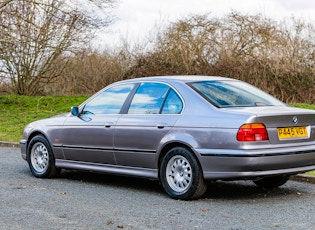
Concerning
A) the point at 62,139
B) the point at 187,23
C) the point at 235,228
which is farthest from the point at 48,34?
the point at 235,228

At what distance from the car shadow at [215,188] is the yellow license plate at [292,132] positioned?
92 centimetres

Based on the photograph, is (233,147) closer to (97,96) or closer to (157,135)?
(157,135)

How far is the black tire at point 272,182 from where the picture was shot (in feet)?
27.0

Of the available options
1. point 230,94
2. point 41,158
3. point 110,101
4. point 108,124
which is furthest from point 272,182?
point 41,158

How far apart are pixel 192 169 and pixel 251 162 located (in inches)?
30.6

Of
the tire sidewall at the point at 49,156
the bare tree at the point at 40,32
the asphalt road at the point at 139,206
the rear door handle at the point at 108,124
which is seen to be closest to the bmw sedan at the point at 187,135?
the rear door handle at the point at 108,124

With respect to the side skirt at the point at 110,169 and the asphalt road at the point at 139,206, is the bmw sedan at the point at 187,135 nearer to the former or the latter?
the side skirt at the point at 110,169

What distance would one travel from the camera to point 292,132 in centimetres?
724

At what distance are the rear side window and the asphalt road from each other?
111cm

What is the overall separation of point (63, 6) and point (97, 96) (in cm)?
1639

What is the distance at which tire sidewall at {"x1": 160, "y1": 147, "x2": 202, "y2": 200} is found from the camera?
23.6 feet

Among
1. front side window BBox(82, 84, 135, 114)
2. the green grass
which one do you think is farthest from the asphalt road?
the green grass

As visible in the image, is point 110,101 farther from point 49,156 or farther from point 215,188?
point 215,188

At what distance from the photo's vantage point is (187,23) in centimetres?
2419
